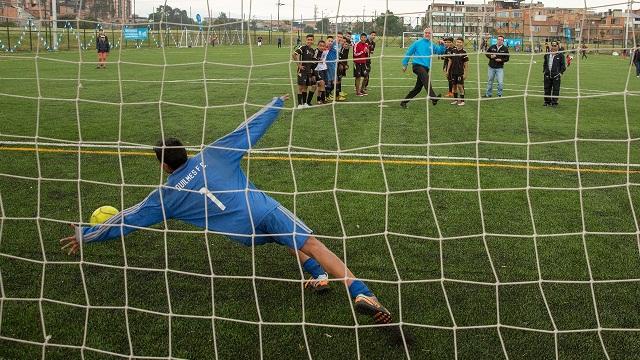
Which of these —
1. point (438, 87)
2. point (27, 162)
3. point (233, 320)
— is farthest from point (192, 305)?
point (438, 87)

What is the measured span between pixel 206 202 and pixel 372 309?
51.2 inches

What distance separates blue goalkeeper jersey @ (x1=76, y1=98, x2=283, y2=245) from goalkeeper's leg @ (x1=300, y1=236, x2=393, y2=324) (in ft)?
1.29

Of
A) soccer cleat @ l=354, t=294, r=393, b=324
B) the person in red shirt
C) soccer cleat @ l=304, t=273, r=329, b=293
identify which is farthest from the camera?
the person in red shirt

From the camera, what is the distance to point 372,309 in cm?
376

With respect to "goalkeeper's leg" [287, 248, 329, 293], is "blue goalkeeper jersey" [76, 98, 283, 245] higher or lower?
higher

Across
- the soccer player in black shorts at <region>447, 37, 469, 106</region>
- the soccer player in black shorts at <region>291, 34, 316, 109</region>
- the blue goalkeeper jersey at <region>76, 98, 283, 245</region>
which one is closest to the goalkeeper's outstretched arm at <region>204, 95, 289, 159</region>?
the blue goalkeeper jersey at <region>76, 98, 283, 245</region>

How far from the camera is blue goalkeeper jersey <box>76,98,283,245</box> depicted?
408 centimetres

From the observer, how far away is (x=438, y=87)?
18672mm

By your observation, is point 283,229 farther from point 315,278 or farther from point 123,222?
point 123,222

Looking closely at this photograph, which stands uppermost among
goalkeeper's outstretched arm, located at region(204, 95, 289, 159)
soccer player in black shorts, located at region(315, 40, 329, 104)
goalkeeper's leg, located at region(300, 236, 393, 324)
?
soccer player in black shorts, located at region(315, 40, 329, 104)

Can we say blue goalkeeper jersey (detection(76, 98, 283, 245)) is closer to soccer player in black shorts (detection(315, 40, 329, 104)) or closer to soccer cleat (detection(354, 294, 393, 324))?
soccer cleat (detection(354, 294, 393, 324))

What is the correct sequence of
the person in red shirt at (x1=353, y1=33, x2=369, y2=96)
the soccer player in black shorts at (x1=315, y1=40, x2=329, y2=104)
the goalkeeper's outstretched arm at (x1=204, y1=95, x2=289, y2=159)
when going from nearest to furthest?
the goalkeeper's outstretched arm at (x1=204, y1=95, x2=289, y2=159), the soccer player in black shorts at (x1=315, y1=40, x2=329, y2=104), the person in red shirt at (x1=353, y1=33, x2=369, y2=96)

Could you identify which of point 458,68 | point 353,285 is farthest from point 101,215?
point 458,68

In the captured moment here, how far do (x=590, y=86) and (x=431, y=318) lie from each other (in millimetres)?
18494
